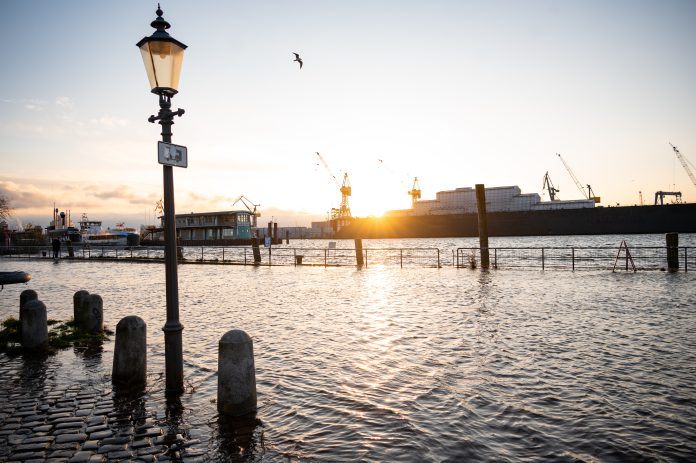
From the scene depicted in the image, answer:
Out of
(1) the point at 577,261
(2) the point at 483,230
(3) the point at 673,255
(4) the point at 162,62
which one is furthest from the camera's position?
(1) the point at 577,261

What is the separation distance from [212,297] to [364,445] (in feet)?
42.0

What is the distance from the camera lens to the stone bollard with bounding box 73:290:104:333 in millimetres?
10289

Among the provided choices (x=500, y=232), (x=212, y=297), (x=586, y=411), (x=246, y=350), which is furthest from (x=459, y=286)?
(x=500, y=232)

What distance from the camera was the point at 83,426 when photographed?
520cm

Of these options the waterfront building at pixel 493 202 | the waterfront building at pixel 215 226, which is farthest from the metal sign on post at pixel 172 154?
the waterfront building at pixel 493 202

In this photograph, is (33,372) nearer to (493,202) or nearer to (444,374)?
(444,374)

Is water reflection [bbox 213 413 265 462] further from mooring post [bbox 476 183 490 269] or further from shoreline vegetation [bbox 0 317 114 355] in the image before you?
mooring post [bbox 476 183 490 269]

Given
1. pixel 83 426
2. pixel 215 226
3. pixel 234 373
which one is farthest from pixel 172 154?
pixel 215 226

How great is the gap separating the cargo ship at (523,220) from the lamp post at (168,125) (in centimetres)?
11278

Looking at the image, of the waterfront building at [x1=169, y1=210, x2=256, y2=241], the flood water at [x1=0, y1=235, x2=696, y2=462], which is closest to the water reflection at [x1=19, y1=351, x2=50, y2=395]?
the flood water at [x1=0, y1=235, x2=696, y2=462]

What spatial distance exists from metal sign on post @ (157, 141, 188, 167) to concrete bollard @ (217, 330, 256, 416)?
8.30 feet

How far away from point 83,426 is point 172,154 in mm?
3588

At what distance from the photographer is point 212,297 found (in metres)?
16.5

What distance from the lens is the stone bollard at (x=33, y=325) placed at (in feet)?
27.4
